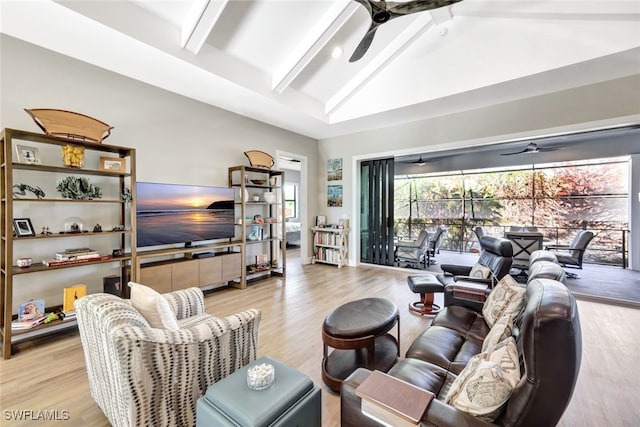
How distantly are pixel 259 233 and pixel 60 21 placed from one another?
351 cm

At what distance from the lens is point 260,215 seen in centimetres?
516

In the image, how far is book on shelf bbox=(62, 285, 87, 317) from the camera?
8.88 feet

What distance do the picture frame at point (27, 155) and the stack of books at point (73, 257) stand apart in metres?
0.96

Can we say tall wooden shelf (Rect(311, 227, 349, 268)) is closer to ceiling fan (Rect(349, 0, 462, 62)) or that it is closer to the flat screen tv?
the flat screen tv

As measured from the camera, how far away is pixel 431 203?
27.9 ft

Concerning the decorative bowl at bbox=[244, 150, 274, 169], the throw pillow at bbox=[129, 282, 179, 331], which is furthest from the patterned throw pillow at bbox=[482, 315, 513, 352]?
the decorative bowl at bbox=[244, 150, 274, 169]

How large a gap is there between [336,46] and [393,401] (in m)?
4.10

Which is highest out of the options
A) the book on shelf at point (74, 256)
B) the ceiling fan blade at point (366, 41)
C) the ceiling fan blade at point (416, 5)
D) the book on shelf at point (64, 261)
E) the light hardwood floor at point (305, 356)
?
the ceiling fan blade at point (366, 41)

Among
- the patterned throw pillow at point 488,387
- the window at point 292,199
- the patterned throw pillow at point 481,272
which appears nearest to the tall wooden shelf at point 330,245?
the patterned throw pillow at point 481,272

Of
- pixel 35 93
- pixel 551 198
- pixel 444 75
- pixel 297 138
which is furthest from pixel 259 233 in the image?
pixel 551 198

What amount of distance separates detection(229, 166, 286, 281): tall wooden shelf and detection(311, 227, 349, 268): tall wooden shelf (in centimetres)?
109

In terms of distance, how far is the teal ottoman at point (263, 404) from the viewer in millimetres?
1152

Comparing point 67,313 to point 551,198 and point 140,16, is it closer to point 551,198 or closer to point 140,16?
point 140,16

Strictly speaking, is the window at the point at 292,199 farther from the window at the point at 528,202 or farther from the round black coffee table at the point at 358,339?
the round black coffee table at the point at 358,339
